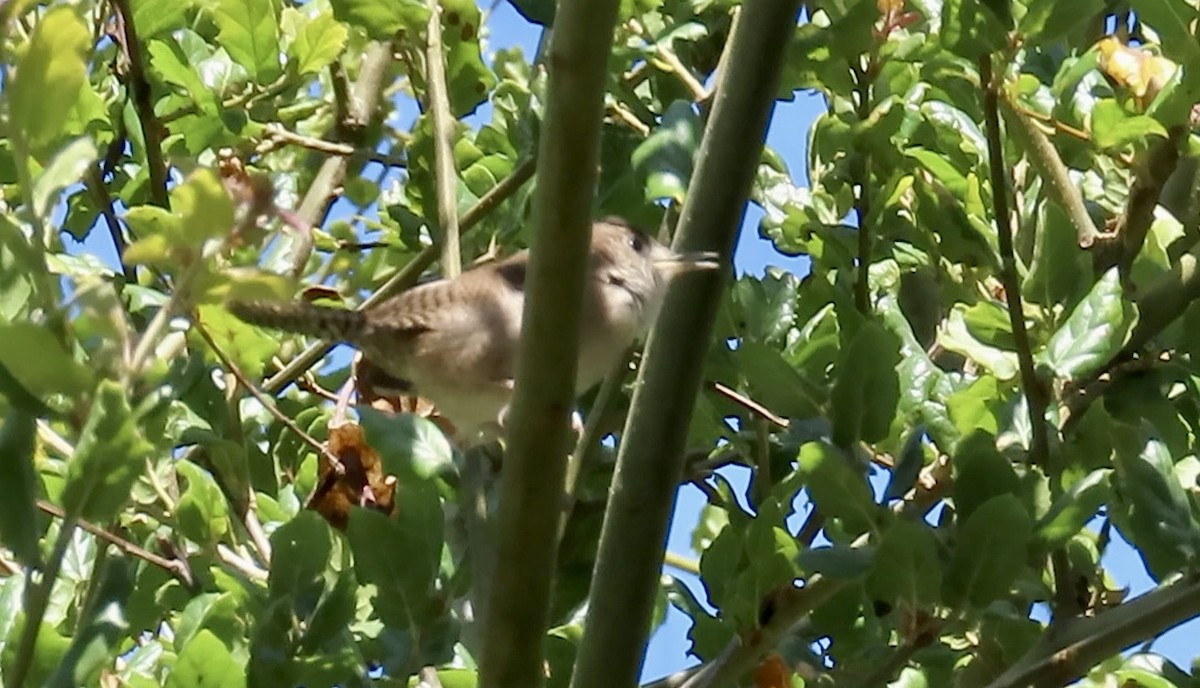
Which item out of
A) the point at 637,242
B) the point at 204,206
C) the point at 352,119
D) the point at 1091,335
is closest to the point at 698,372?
the point at 1091,335

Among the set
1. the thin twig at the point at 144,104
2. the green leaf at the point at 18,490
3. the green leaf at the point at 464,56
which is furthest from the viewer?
the green leaf at the point at 464,56

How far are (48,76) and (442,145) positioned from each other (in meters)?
1.10

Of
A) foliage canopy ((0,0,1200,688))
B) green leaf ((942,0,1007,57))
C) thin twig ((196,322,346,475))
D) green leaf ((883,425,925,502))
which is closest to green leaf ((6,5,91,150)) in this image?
foliage canopy ((0,0,1200,688))

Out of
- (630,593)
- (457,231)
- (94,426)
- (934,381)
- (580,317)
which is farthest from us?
(457,231)

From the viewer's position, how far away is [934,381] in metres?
1.50

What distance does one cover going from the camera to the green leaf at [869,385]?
1238 mm

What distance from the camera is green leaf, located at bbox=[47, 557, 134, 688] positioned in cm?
84

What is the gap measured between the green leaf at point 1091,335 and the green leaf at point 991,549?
0.72ft

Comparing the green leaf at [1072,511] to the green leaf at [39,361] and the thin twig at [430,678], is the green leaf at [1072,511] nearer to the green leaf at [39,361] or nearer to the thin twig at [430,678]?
the thin twig at [430,678]

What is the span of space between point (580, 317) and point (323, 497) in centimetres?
69

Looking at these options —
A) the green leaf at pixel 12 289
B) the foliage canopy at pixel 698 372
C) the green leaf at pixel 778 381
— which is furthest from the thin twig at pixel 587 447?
the green leaf at pixel 12 289

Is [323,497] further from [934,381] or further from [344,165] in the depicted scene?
[344,165]

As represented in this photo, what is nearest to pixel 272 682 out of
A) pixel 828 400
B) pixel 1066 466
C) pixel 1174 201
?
pixel 828 400

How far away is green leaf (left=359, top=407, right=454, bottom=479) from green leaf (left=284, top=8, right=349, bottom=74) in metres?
0.56
